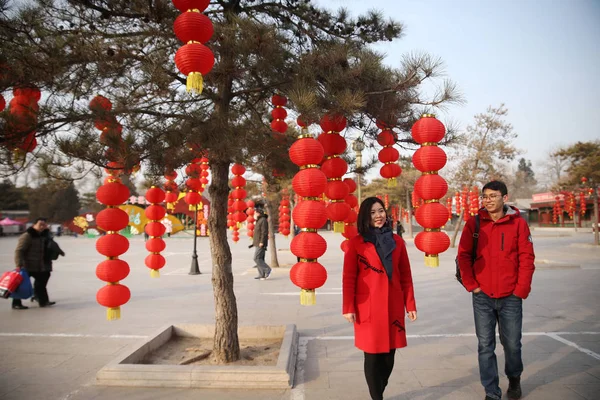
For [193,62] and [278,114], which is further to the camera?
[278,114]

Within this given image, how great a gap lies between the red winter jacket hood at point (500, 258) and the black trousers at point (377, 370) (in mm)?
1043

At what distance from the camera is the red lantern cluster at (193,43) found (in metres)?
2.83

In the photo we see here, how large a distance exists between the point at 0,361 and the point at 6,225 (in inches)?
1666

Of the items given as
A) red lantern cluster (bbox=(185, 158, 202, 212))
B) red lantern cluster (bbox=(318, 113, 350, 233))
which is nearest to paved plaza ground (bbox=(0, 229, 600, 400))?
red lantern cluster (bbox=(318, 113, 350, 233))

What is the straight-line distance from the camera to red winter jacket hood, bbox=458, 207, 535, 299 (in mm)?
3270

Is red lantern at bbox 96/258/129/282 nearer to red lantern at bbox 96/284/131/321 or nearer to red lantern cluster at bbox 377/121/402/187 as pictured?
red lantern at bbox 96/284/131/321

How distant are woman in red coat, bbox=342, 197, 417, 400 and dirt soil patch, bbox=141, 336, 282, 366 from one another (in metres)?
1.74

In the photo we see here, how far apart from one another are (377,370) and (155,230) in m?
3.59

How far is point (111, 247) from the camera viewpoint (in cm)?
384

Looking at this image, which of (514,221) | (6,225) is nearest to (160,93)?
(514,221)

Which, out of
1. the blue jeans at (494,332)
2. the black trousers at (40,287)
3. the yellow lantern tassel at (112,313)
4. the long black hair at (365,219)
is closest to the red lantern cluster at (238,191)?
the yellow lantern tassel at (112,313)

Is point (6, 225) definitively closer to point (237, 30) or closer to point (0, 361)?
point (0, 361)

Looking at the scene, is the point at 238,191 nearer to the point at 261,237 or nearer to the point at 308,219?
the point at 261,237

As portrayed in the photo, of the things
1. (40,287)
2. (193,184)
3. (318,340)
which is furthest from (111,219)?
(40,287)
